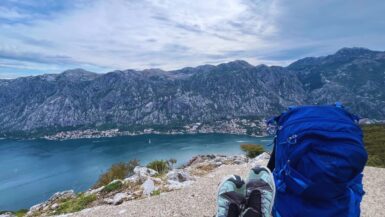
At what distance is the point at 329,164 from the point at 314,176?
167 millimetres

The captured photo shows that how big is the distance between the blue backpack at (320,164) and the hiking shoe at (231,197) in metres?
0.40

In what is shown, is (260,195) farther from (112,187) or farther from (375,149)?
(375,149)

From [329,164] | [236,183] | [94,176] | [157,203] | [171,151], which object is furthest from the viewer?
[171,151]

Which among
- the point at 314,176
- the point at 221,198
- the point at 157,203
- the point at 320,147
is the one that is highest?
the point at 320,147

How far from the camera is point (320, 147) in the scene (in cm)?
299

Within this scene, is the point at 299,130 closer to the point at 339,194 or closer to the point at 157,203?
the point at 339,194

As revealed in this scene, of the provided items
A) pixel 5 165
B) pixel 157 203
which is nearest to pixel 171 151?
pixel 5 165

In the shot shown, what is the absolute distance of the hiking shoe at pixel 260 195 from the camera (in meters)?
3.08

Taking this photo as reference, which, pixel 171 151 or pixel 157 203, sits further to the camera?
pixel 171 151

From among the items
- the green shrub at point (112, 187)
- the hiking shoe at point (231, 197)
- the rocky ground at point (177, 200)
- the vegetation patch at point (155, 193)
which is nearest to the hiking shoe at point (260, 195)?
the hiking shoe at point (231, 197)

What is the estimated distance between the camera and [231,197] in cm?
322

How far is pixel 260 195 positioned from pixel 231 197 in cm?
28

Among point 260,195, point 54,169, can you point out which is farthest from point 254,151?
point 54,169

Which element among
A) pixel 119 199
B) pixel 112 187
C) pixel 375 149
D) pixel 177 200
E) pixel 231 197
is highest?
pixel 231 197
